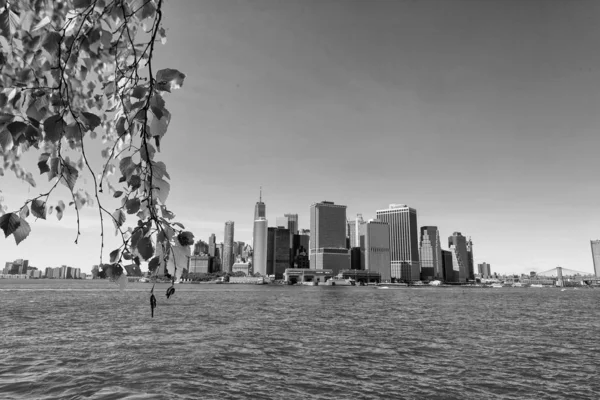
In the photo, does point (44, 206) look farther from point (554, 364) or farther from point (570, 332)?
point (570, 332)

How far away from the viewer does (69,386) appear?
17719 mm

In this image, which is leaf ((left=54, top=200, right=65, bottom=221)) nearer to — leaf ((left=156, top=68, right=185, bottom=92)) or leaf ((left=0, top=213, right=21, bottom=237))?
leaf ((left=0, top=213, right=21, bottom=237))

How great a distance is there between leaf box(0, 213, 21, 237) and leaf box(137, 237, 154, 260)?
0.93 meters

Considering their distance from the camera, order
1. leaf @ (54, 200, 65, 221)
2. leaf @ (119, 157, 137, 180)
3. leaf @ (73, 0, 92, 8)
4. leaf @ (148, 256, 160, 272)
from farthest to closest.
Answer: leaf @ (54, 200, 65, 221) → leaf @ (119, 157, 137, 180) → leaf @ (148, 256, 160, 272) → leaf @ (73, 0, 92, 8)

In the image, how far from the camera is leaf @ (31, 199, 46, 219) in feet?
12.1

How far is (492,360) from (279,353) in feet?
46.3

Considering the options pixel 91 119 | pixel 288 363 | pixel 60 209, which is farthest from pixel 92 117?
pixel 288 363

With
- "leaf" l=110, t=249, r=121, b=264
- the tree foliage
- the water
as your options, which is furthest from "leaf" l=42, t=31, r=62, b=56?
the water

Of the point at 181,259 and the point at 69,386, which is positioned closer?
the point at 181,259

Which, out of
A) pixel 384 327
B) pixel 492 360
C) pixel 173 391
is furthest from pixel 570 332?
pixel 173 391

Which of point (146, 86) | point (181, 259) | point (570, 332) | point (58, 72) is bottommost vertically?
point (570, 332)

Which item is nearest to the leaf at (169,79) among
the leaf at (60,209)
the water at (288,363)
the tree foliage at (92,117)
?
the tree foliage at (92,117)

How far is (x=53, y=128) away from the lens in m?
3.00

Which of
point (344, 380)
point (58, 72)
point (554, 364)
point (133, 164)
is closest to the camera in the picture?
point (133, 164)
